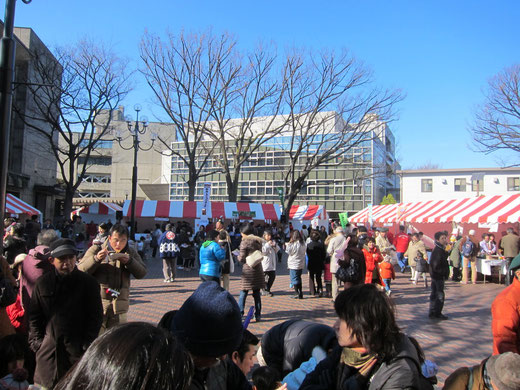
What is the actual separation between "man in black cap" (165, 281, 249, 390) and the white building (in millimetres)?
49546

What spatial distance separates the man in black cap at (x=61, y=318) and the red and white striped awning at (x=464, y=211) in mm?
14885

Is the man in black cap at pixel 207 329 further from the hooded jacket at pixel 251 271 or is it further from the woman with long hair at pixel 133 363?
the hooded jacket at pixel 251 271

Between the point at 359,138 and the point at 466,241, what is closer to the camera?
the point at 466,241

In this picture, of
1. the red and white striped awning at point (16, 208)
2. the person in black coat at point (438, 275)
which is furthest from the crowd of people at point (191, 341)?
the red and white striped awning at point (16, 208)

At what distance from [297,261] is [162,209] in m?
16.4

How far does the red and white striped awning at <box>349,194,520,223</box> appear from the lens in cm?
1470

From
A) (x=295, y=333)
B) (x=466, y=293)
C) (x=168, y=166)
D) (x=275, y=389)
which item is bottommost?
(x=466, y=293)

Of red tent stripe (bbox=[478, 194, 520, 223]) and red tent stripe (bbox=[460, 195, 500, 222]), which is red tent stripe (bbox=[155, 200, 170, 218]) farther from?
red tent stripe (bbox=[478, 194, 520, 223])

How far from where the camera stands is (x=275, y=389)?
2.31 meters

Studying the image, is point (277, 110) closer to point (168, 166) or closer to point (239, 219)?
point (239, 219)

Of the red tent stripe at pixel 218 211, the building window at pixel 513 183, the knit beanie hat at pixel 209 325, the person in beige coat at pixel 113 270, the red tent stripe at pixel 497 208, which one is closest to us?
the knit beanie hat at pixel 209 325

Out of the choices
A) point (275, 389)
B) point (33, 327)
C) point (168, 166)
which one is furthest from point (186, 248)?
point (168, 166)

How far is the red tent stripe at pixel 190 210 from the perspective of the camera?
24.8 metres

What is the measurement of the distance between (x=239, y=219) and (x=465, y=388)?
23846 millimetres
